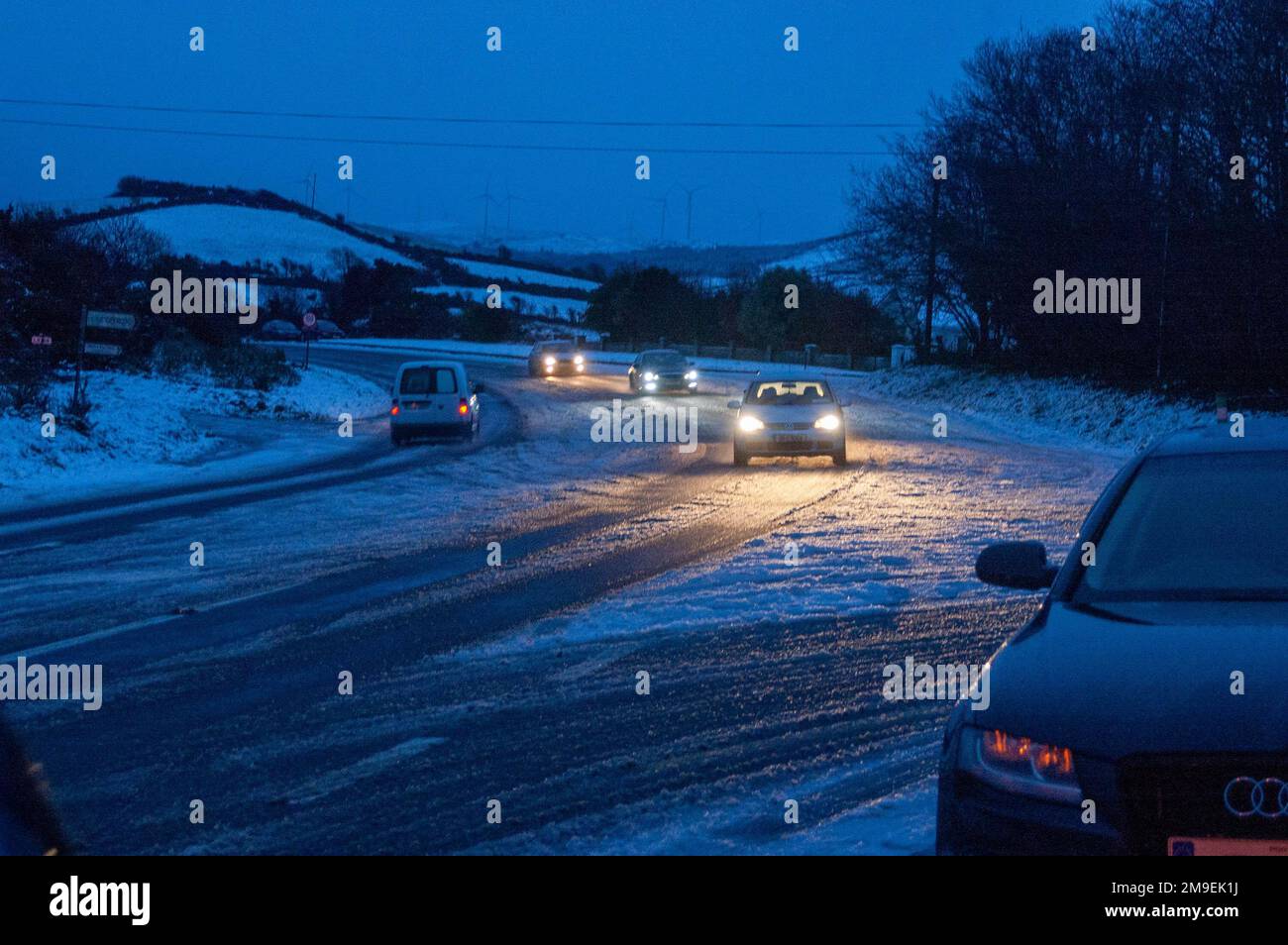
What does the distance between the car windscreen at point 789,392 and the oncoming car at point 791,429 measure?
0.02m

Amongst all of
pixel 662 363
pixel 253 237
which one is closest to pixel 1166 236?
pixel 662 363

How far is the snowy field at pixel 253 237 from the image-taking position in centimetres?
14288

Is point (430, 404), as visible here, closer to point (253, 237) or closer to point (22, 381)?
point (22, 381)

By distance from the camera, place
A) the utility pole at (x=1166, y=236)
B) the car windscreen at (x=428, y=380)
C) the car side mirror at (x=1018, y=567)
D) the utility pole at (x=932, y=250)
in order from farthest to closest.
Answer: the utility pole at (x=932, y=250) < the utility pole at (x=1166, y=236) < the car windscreen at (x=428, y=380) < the car side mirror at (x=1018, y=567)

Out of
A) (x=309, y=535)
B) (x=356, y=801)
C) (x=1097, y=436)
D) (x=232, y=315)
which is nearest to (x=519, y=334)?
(x=232, y=315)

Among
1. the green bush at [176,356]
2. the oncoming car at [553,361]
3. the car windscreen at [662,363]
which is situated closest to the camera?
the green bush at [176,356]

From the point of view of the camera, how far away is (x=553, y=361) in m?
59.1

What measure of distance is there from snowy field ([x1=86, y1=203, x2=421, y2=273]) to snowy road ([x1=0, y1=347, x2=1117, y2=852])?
12397cm

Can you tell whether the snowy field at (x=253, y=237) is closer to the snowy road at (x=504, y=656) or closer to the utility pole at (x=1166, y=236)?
the utility pole at (x=1166, y=236)

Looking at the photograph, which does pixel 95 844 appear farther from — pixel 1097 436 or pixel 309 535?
pixel 1097 436

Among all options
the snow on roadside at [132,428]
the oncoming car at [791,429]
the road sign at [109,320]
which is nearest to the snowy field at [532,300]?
the snow on roadside at [132,428]

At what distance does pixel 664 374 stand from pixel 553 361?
13.3 meters

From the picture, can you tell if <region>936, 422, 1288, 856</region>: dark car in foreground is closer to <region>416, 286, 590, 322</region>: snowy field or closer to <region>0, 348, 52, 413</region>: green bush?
Answer: <region>0, 348, 52, 413</region>: green bush
